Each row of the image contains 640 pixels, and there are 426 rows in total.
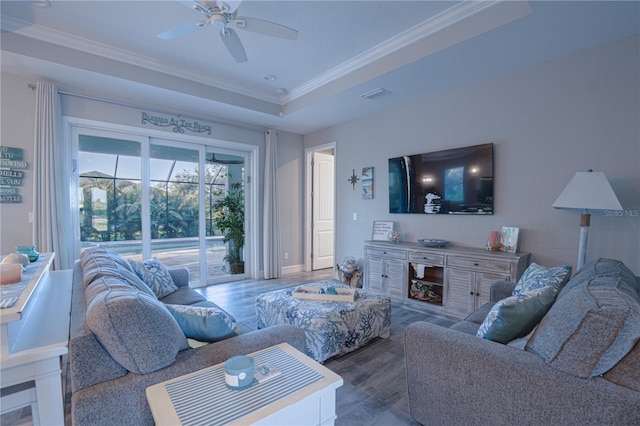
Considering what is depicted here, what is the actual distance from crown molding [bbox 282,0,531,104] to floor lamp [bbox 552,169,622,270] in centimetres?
142

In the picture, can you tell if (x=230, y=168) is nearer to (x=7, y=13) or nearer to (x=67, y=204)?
(x=67, y=204)

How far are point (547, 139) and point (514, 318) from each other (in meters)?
2.36

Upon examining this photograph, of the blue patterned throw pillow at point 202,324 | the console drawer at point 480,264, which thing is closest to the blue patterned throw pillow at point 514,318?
the blue patterned throw pillow at point 202,324

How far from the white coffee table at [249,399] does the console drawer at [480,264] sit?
2486 mm

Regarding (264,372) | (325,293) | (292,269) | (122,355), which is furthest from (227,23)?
(292,269)

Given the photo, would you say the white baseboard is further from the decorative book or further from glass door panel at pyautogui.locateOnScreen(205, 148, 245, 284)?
the decorative book

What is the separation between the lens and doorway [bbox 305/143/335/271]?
5.69 meters

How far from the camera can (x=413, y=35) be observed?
Result: 2.78 meters

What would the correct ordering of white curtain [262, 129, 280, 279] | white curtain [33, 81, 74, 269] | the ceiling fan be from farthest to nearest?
white curtain [262, 129, 280, 279] → white curtain [33, 81, 74, 269] → the ceiling fan

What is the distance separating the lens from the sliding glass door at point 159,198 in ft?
12.2

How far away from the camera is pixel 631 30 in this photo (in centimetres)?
233

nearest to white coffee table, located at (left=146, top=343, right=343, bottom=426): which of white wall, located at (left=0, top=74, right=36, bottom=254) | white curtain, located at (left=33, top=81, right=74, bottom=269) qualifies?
white curtain, located at (left=33, top=81, right=74, bottom=269)

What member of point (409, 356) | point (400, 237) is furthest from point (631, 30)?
point (409, 356)

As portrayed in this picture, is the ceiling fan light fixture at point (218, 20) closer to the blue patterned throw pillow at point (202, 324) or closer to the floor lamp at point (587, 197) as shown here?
the blue patterned throw pillow at point (202, 324)
